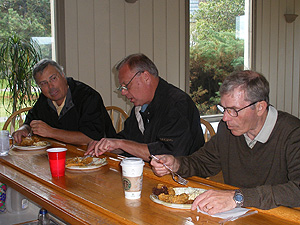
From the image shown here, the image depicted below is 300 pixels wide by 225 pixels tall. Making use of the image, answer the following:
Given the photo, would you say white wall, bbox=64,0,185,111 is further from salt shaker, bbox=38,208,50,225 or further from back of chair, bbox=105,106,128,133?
salt shaker, bbox=38,208,50,225

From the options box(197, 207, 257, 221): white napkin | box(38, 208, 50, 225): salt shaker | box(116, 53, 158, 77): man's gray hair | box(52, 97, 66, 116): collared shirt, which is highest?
box(116, 53, 158, 77): man's gray hair

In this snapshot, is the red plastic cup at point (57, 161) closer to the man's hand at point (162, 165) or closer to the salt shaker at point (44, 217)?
the salt shaker at point (44, 217)

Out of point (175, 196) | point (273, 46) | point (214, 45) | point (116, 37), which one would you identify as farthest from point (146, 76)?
point (273, 46)

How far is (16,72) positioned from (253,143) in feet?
7.48

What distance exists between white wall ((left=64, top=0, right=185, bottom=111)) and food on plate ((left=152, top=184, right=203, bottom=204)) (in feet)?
7.62

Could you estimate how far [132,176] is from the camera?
51.9 inches

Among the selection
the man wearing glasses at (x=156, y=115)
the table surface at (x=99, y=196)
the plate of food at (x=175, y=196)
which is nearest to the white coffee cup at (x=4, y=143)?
the table surface at (x=99, y=196)

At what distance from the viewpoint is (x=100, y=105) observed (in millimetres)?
2684

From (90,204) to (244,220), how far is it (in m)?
0.50

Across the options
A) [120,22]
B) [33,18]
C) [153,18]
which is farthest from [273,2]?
[33,18]

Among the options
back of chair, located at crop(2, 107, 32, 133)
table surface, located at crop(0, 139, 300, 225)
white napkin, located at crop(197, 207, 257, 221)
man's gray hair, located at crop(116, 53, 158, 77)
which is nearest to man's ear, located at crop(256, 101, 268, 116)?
table surface, located at crop(0, 139, 300, 225)

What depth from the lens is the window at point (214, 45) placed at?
14.3ft

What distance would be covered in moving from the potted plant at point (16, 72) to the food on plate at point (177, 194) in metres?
2.24

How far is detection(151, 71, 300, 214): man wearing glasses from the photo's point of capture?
4.81ft
